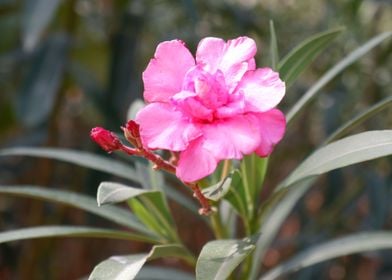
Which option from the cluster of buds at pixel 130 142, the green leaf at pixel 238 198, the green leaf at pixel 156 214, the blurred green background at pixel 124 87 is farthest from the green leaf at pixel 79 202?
the blurred green background at pixel 124 87

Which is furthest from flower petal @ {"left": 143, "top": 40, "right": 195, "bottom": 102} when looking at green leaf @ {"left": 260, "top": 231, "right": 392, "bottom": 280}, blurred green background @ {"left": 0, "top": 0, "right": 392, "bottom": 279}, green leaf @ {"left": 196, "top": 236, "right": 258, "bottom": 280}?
blurred green background @ {"left": 0, "top": 0, "right": 392, "bottom": 279}

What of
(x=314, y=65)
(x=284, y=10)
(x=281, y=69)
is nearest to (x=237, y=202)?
(x=281, y=69)

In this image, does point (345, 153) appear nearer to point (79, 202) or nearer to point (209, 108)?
point (209, 108)

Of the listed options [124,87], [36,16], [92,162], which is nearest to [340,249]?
[92,162]

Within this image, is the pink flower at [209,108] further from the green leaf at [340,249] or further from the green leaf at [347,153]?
the green leaf at [340,249]

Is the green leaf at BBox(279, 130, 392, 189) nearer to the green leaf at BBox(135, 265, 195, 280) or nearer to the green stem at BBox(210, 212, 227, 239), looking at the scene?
the green stem at BBox(210, 212, 227, 239)

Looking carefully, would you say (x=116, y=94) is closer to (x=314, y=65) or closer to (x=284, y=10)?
(x=314, y=65)
